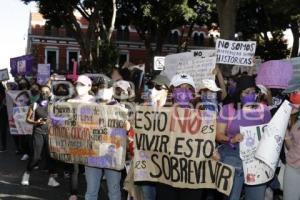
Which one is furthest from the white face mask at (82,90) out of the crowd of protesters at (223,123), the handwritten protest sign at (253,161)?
the handwritten protest sign at (253,161)

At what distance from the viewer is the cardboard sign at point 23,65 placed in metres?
20.0

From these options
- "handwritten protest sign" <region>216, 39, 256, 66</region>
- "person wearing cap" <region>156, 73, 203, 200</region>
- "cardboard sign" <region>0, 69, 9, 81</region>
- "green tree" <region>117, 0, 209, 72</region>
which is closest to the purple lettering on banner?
"person wearing cap" <region>156, 73, 203, 200</region>

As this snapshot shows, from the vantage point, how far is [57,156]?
6879mm

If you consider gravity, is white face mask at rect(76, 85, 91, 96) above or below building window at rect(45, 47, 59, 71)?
below

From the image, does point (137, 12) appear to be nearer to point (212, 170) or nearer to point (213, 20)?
point (213, 20)

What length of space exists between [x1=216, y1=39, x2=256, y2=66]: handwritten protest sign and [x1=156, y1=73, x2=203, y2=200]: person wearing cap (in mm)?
4053

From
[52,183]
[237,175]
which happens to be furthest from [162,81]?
[237,175]

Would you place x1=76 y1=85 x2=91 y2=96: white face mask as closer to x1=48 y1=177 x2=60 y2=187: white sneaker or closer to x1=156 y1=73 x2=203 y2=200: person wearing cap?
x1=156 y1=73 x2=203 y2=200: person wearing cap

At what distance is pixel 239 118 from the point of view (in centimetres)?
539

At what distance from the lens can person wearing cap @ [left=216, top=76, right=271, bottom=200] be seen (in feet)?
17.7

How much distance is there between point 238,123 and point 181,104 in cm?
59

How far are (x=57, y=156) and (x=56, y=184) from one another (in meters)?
1.95

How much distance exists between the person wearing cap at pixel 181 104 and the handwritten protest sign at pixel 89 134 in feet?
2.32

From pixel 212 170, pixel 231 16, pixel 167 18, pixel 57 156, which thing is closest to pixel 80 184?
pixel 57 156
